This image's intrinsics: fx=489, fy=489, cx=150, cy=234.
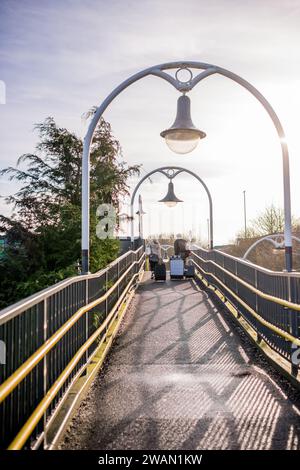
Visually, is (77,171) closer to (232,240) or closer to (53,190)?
(53,190)

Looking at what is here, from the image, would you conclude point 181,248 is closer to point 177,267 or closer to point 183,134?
point 177,267

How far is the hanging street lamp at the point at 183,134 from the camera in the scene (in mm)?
7547

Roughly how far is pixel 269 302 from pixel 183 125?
2.99 metres

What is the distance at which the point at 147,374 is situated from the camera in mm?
6422

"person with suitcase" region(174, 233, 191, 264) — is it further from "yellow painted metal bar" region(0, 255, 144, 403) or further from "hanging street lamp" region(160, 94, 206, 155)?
"yellow painted metal bar" region(0, 255, 144, 403)

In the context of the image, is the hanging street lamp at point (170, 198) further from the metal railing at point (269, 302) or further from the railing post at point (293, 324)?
the railing post at point (293, 324)

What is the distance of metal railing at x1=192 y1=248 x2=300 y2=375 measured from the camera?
19.3 feet

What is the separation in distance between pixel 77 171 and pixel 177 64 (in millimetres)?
17836

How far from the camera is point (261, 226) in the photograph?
48.4 meters

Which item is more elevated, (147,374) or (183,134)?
(183,134)

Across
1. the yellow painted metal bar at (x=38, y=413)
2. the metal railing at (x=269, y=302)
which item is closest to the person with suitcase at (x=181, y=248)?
the metal railing at (x=269, y=302)

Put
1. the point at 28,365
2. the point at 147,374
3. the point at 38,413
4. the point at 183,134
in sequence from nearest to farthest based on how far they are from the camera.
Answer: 1. the point at 28,365
2. the point at 38,413
3. the point at 147,374
4. the point at 183,134

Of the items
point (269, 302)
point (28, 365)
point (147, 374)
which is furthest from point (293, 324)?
point (28, 365)

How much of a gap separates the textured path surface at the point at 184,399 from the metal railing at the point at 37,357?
526mm
